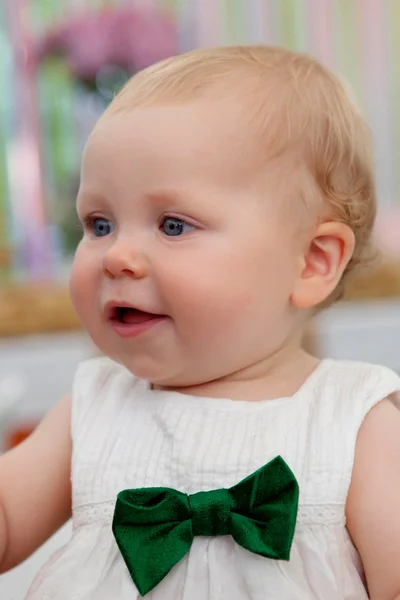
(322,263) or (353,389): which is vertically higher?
(322,263)

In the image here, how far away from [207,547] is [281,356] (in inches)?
8.2

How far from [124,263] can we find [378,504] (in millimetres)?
311

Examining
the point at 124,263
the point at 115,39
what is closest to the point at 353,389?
the point at 124,263

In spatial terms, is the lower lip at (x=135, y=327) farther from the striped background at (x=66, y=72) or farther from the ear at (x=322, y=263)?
the striped background at (x=66, y=72)

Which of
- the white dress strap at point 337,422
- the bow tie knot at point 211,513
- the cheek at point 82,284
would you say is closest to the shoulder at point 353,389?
the white dress strap at point 337,422

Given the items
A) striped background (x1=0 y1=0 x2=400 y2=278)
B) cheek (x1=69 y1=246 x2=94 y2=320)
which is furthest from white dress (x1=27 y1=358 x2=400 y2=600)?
striped background (x1=0 y1=0 x2=400 y2=278)

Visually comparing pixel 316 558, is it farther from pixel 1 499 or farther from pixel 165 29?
pixel 165 29

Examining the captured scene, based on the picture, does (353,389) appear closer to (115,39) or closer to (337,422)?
(337,422)

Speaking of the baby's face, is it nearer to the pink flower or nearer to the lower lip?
the lower lip

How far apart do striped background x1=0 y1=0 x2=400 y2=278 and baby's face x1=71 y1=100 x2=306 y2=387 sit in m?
1.32

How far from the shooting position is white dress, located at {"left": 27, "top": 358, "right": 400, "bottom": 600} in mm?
743

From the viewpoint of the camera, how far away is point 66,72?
82.0 inches

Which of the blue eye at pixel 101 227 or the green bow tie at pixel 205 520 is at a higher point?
the blue eye at pixel 101 227

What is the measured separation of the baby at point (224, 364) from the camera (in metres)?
0.75
